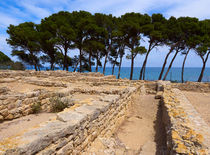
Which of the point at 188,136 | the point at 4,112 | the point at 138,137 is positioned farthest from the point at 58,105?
the point at 188,136

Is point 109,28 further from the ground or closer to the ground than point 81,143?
further from the ground

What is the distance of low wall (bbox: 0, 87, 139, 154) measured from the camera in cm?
186

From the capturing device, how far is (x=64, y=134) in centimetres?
241

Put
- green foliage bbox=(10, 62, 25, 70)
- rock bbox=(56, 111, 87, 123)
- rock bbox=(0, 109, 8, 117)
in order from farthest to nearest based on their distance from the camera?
green foliage bbox=(10, 62, 25, 70) → rock bbox=(0, 109, 8, 117) → rock bbox=(56, 111, 87, 123)

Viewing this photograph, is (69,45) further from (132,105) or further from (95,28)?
(132,105)

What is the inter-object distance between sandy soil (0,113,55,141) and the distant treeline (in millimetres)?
15493

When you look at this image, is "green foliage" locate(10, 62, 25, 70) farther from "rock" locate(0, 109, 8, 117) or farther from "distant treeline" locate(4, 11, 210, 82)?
"rock" locate(0, 109, 8, 117)

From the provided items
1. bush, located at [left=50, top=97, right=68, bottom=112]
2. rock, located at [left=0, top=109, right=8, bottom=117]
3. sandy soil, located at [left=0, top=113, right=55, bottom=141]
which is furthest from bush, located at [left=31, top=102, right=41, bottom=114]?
rock, located at [left=0, top=109, right=8, bottom=117]

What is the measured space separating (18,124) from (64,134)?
8.25ft

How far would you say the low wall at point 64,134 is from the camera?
1863 millimetres

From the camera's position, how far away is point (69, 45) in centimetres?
2125

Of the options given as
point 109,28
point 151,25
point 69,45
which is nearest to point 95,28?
point 109,28

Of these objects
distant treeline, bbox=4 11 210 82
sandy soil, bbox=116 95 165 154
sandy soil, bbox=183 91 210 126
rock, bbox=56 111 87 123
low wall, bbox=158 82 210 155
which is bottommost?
sandy soil, bbox=116 95 165 154

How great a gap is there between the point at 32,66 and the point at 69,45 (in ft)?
33.3
